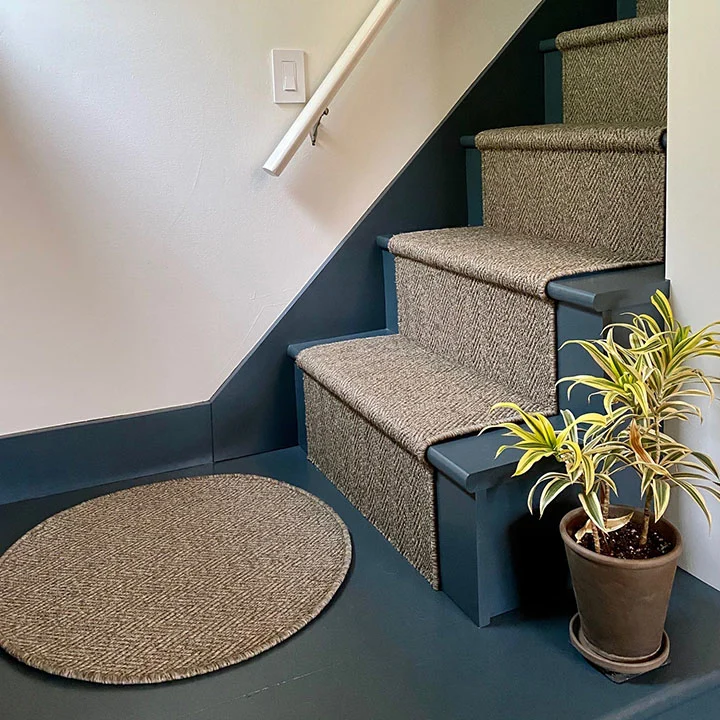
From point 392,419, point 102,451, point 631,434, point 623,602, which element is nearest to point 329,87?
point 392,419

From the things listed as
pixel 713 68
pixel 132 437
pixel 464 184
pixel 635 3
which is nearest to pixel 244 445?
pixel 132 437

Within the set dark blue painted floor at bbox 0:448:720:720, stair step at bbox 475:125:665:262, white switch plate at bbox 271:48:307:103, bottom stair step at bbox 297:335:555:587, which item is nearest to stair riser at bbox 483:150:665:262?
stair step at bbox 475:125:665:262

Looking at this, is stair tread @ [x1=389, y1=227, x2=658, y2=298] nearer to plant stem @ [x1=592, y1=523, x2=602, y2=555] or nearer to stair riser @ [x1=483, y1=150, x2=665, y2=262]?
stair riser @ [x1=483, y1=150, x2=665, y2=262]

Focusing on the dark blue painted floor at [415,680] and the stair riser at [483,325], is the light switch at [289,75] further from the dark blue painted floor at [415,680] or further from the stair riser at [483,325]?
the dark blue painted floor at [415,680]

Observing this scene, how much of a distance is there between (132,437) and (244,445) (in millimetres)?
264

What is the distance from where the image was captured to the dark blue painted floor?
1.12 metres

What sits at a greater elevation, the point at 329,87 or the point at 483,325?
the point at 329,87

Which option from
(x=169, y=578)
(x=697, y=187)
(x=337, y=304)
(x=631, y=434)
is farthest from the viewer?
(x=337, y=304)

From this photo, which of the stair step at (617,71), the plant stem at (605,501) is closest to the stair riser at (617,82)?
the stair step at (617,71)

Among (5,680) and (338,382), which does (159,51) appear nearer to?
(338,382)

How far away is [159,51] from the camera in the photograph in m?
1.77

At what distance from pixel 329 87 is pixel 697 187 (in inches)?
33.5

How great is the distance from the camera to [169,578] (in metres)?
1.46

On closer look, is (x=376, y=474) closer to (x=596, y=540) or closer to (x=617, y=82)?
(x=596, y=540)
